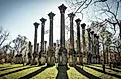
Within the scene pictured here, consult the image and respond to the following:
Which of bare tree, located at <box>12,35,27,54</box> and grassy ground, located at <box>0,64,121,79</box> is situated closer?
grassy ground, located at <box>0,64,121,79</box>

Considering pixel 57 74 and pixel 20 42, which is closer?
pixel 57 74

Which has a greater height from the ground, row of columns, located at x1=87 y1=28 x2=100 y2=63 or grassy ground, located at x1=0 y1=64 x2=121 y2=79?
row of columns, located at x1=87 y1=28 x2=100 y2=63

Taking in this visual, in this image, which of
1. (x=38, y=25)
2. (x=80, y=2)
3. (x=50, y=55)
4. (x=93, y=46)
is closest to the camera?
(x=80, y=2)

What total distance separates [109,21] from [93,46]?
26437mm

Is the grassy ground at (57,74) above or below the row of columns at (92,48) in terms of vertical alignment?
below

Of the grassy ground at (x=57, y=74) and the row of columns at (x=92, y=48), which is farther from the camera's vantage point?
the row of columns at (x=92, y=48)

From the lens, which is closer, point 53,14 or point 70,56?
point 70,56

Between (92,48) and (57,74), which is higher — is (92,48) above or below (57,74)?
above

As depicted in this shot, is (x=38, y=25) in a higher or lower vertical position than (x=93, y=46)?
higher

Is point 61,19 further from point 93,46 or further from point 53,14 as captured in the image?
point 93,46

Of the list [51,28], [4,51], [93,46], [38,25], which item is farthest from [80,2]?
[4,51]

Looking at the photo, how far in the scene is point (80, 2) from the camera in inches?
425

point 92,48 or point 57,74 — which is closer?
point 57,74

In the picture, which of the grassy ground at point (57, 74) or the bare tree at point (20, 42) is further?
the bare tree at point (20, 42)
